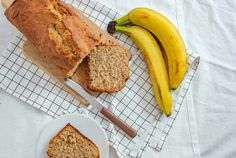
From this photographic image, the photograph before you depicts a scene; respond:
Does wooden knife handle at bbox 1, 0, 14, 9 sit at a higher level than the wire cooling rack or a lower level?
higher

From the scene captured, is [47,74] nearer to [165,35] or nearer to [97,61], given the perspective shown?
[97,61]

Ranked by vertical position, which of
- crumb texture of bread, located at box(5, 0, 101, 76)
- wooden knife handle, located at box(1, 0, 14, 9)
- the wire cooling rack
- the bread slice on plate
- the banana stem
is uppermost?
the banana stem

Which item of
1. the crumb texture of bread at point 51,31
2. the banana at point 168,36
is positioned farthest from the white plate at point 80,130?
the banana at point 168,36

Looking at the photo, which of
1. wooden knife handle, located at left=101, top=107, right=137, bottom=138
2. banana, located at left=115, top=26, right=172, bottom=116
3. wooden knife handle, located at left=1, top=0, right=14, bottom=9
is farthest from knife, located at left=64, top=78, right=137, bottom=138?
wooden knife handle, located at left=1, top=0, right=14, bottom=9

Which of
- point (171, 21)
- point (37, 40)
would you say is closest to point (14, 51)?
point (37, 40)

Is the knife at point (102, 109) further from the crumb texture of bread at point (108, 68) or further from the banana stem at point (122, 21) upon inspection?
the banana stem at point (122, 21)

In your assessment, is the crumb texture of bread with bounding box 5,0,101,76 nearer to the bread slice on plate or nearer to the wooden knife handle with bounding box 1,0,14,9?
the wooden knife handle with bounding box 1,0,14,9

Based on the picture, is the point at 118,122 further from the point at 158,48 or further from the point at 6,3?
the point at 6,3
